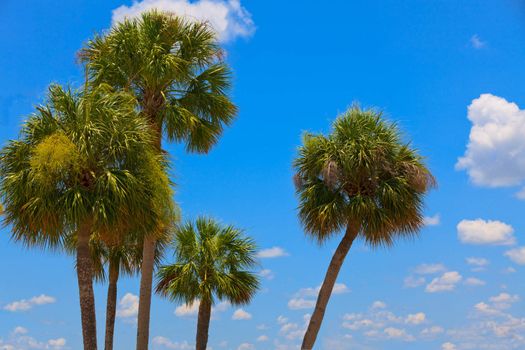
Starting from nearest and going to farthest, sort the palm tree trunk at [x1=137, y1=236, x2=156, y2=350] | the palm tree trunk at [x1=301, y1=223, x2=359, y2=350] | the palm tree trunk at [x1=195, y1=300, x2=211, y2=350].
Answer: the palm tree trunk at [x1=301, y1=223, x2=359, y2=350] → the palm tree trunk at [x1=137, y1=236, x2=156, y2=350] → the palm tree trunk at [x1=195, y1=300, x2=211, y2=350]

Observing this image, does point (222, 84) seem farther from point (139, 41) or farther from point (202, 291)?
point (202, 291)

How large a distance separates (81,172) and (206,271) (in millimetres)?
9513

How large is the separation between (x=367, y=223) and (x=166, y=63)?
7.66 meters

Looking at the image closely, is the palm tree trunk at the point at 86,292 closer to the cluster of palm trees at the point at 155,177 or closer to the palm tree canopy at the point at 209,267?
the cluster of palm trees at the point at 155,177

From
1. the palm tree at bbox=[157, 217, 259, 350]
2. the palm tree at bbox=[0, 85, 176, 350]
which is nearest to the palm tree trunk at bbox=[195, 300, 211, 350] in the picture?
the palm tree at bbox=[157, 217, 259, 350]

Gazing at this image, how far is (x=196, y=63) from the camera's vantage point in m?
24.1

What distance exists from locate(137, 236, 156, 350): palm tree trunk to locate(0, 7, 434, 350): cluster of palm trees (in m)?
0.03

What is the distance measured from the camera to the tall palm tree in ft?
75.4

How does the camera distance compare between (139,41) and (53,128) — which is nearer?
→ (53,128)

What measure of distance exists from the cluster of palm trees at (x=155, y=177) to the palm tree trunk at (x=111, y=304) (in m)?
0.04

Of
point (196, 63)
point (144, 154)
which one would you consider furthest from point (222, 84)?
point (144, 154)

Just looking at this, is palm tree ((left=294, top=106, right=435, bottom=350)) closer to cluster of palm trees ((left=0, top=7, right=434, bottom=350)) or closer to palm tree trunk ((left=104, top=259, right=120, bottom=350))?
cluster of palm trees ((left=0, top=7, right=434, bottom=350))

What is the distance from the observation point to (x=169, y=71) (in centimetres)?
2291

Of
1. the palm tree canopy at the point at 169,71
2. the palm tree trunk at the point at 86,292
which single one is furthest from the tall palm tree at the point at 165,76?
the palm tree trunk at the point at 86,292
